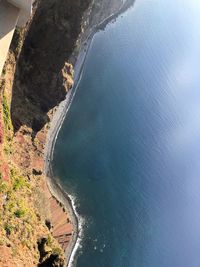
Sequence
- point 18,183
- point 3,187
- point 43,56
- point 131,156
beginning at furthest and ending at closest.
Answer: point 131,156 → point 43,56 → point 18,183 → point 3,187

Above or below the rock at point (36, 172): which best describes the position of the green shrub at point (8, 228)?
below

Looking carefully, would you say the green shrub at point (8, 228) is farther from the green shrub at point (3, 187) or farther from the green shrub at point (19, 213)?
the green shrub at point (3, 187)

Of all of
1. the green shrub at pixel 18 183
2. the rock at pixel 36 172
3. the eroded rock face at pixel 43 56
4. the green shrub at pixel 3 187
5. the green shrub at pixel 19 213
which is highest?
the eroded rock face at pixel 43 56

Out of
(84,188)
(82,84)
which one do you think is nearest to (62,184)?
(84,188)

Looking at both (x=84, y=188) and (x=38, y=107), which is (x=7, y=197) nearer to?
(x=38, y=107)

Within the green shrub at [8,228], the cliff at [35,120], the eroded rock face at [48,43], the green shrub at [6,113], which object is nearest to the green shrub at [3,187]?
the cliff at [35,120]

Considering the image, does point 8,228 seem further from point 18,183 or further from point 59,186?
point 59,186

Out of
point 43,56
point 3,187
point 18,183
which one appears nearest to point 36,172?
point 18,183
